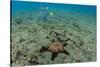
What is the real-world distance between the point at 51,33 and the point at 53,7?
1.10ft

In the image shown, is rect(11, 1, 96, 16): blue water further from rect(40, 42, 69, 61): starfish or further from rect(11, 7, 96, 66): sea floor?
rect(40, 42, 69, 61): starfish

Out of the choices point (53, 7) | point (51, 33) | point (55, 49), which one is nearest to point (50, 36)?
point (51, 33)

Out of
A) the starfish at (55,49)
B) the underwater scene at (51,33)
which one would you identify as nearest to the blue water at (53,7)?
the underwater scene at (51,33)

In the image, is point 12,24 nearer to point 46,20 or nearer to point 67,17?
point 46,20

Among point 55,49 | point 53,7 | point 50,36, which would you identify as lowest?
point 55,49

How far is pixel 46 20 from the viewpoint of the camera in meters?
2.56

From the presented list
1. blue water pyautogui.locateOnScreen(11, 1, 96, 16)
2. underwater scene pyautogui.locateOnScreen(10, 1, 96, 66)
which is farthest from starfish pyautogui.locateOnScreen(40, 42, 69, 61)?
blue water pyautogui.locateOnScreen(11, 1, 96, 16)

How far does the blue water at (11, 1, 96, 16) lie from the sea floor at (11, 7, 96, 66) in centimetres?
5

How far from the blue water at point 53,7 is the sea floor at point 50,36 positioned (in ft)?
0.18

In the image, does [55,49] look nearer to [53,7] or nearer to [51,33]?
[51,33]

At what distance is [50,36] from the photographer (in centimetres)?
256

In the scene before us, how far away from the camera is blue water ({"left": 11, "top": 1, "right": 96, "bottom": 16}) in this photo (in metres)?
2.44
